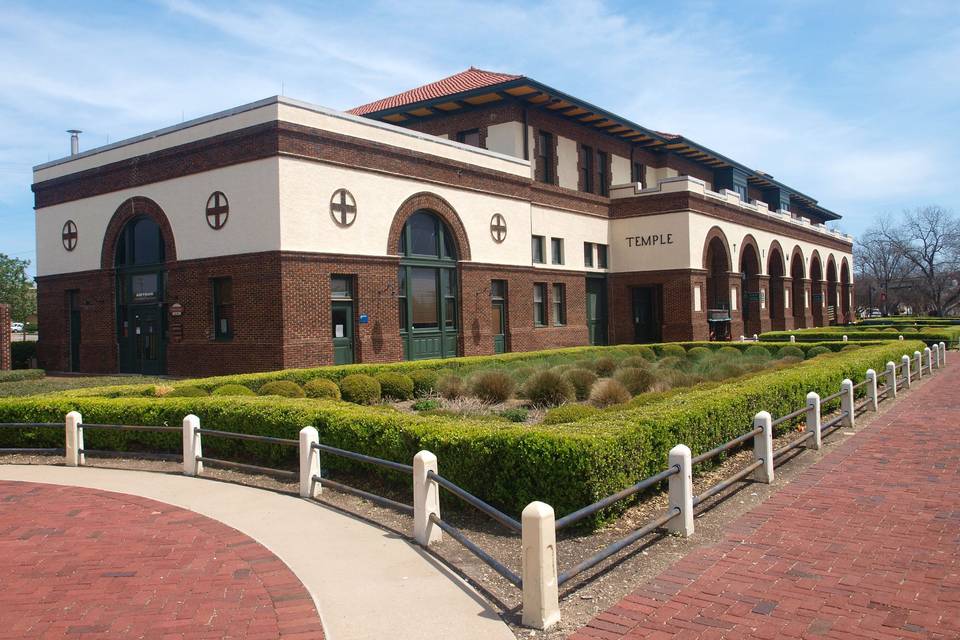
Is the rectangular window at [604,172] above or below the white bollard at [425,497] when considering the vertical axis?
above

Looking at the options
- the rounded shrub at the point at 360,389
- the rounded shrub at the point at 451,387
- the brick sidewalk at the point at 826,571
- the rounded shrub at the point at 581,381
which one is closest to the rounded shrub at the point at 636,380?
the rounded shrub at the point at 581,381

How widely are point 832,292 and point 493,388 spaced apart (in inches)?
2008

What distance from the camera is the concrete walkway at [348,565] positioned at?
16.4 ft

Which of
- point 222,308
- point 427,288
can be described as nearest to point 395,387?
point 222,308

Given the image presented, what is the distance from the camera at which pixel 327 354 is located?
20.0 metres

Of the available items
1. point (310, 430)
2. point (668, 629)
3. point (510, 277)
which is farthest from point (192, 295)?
point (668, 629)

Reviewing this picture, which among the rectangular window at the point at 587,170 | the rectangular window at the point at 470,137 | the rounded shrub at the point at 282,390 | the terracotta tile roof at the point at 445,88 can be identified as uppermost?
the terracotta tile roof at the point at 445,88

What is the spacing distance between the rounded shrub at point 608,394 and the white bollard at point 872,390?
493 centimetres

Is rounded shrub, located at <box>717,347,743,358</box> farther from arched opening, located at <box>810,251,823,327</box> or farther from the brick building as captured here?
arched opening, located at <box>810,251,823,327</box>

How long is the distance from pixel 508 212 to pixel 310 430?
19175mm

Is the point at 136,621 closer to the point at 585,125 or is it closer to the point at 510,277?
the point at 510,277

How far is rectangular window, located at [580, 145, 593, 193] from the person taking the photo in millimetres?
33250

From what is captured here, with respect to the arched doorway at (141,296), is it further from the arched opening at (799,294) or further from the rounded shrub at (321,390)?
the arched opening at (799,294)

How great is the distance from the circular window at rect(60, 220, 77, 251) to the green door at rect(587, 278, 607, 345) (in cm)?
2025
